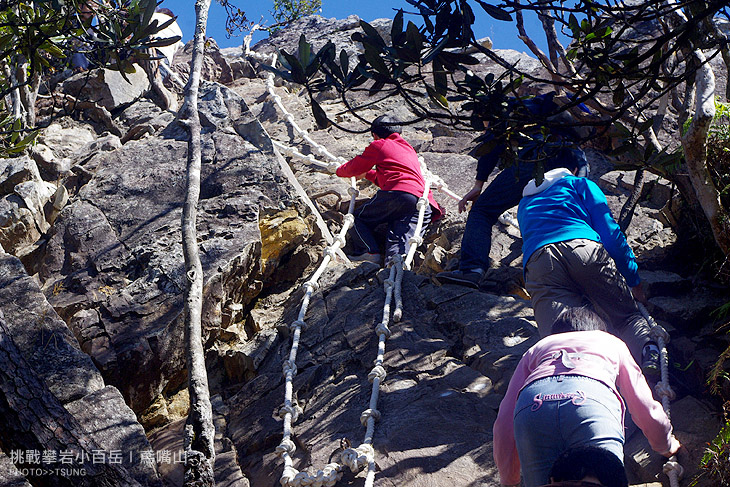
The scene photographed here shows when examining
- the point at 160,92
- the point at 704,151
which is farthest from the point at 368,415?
the point at 160,92

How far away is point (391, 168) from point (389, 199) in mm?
341

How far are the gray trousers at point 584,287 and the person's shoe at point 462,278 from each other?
3.41 feet

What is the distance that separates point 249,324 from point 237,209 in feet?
3.08

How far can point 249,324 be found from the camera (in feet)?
16.0

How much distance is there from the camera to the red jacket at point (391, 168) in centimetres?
583

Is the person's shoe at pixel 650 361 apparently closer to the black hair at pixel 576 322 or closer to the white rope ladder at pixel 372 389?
the white rope ladder at pixel 372 389

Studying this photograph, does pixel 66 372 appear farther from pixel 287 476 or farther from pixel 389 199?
pixel 389 199

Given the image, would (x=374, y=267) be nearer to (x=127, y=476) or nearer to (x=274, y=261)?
(x=274, y=261)

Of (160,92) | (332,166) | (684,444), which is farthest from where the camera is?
(160,92)

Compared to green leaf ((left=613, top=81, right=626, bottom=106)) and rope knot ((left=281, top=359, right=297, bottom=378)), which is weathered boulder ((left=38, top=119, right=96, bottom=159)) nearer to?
rope knot ((left=281, top=359, right=297, bottom=378))

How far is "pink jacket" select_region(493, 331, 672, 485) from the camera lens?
2.57 m

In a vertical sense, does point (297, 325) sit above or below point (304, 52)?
below

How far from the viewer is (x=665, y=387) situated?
3.18 m

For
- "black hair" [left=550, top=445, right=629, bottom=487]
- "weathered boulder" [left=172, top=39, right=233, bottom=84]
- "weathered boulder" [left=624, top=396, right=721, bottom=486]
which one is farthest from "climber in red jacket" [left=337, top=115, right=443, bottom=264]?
"weathered boulder" [left=172, top=39, right=233, bottom=84]
